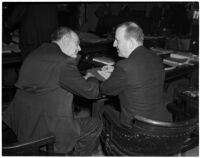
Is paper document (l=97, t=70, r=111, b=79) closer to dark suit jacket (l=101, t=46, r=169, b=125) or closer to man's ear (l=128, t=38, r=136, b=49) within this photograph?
dark suit jacket (l=101, t=46, r=169, b=125)

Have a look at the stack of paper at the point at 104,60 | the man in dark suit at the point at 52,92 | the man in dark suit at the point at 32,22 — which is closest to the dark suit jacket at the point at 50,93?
the man in dark suit at the point at 52,92

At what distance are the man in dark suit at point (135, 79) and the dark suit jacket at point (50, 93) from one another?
0.86ft

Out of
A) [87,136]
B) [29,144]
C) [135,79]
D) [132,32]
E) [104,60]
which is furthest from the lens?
[104,60]

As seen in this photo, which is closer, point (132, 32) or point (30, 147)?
point (30, 147)

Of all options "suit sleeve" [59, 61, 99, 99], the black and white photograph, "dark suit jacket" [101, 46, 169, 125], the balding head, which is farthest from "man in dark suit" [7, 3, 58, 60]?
"dark suit jacket" [101, 46, 169, 125]

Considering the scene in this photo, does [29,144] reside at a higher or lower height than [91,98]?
lower

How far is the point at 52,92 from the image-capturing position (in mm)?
2092

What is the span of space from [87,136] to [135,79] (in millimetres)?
676

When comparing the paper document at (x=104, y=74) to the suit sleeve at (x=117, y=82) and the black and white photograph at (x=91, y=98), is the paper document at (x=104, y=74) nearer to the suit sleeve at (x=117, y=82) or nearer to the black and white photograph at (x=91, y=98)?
the black and white photograph at (x=91, y=98)

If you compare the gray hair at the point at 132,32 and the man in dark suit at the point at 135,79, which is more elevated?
the gray hair at the point at 132,32

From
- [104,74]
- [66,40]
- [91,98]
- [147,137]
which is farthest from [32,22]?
[147,137]

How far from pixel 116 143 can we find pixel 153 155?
0.29 meters

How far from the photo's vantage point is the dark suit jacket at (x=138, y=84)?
2086 mm

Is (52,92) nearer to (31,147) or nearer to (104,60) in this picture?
(31,147)
